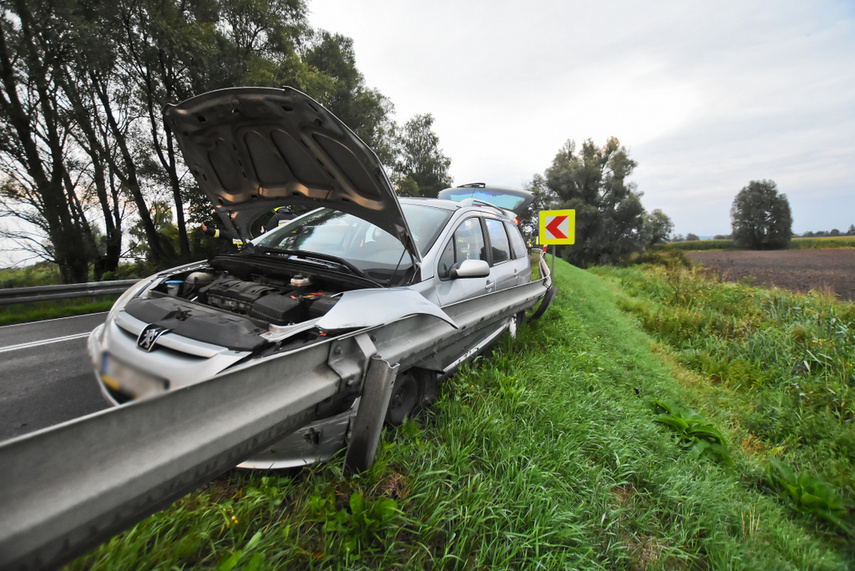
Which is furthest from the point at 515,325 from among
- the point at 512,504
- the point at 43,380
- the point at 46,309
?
the point at 46,309

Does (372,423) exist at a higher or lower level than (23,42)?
lower

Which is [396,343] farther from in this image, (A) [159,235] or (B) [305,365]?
(A) [159,235]

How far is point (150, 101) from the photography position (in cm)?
1174

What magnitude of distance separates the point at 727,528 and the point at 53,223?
46.3 ft

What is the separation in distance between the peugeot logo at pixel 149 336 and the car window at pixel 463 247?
1.88 meters

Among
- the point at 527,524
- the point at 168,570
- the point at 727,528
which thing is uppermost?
the point at 168,570

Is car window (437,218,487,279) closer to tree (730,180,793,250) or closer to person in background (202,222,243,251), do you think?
person in background (202,222,243,251)

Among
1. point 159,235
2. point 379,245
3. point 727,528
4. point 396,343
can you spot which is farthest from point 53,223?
point 727,528

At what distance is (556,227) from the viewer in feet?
28.7

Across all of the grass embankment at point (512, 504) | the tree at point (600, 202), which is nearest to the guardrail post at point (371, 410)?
the grass embankment at point (512, 504)

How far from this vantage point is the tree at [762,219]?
117 feet

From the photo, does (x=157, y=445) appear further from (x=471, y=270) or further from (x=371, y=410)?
(x=471, y=270)

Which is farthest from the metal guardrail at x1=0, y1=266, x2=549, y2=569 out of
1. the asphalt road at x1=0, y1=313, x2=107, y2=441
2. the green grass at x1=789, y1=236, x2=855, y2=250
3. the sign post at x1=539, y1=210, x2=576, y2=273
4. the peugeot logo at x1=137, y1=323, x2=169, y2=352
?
the green grass at x1=789, y1=236, x2=855, y2=250

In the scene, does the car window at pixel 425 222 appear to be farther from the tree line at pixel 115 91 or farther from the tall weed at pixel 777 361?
the tree line at pixel 115 91
